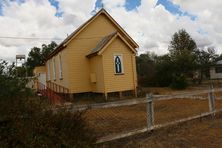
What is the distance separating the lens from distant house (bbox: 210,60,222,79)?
5512 cm

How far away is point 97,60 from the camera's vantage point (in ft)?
73.8

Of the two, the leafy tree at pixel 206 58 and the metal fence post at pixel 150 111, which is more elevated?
the leafy tree at pixel 206 58

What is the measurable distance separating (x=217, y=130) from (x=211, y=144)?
5.74 feet

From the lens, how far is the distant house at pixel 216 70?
55.1m

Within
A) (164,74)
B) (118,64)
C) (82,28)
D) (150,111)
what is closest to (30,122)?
(150,111)

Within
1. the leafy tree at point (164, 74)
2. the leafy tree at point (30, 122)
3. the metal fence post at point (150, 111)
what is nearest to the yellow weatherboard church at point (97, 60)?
the metal fence post at point (150, 111)

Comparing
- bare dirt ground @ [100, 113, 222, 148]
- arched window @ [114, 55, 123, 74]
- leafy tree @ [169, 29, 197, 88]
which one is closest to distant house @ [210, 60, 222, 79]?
leafy tree @ [169, 29, 197, 88]

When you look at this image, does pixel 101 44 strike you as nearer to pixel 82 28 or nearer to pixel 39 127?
pixel 82 28

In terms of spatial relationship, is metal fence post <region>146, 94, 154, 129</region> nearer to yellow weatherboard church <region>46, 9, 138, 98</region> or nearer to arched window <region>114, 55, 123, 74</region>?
yellow weatherboard church <region>46, 9, 138, 98</region>

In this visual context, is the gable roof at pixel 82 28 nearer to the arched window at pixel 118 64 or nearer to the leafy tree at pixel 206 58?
the arched window at pixel 118 64

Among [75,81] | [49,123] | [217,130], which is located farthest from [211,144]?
[75,81]

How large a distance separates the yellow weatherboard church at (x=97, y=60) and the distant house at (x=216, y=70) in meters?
35.8

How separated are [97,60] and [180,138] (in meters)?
15.0

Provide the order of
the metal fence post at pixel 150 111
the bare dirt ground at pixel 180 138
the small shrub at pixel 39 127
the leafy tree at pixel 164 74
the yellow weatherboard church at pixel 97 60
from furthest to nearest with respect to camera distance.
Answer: the leafy tree at pixel 164 74
the yellow weatherboard church at pixel 97 60
the metal fence post at pixel 150 111
the bare dirt ground at pixel 180 138
the small shrub at pixel 39 127
